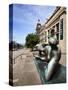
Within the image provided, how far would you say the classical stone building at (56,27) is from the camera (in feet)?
8.92

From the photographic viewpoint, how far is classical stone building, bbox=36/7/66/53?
2.72 m

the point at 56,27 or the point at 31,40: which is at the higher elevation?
the point at 56,27

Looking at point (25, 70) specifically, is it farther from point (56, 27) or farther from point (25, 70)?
point (56, 27)

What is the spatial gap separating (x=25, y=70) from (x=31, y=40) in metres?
0.37

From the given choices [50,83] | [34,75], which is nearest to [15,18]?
[34,75]

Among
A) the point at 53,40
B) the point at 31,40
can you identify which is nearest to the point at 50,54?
the point at 53,40

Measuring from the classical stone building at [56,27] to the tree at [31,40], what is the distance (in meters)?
0.06

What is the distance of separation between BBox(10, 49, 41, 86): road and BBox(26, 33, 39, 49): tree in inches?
3.0

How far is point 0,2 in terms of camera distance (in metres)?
2.59

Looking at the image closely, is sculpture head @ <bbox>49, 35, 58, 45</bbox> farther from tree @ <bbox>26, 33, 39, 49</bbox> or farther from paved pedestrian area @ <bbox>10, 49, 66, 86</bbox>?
paved pedestrian area @ <bbox>10, 49, 66, 86</bbox>

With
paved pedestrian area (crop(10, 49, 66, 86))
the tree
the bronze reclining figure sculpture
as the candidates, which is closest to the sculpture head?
the bronze reclining figure sculpture

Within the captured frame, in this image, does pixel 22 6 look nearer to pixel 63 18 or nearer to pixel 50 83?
pixel 63 18

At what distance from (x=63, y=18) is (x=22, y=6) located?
1.85 feet

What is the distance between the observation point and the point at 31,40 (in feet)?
8.71
